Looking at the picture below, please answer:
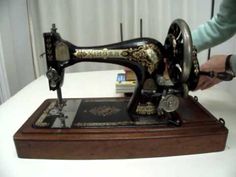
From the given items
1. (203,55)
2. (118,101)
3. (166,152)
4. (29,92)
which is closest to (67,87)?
(29,92)

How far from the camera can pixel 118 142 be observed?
70 cm

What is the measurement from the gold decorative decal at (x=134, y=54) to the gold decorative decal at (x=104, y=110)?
0.58 ft

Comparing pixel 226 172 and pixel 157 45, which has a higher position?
pixel 157 45

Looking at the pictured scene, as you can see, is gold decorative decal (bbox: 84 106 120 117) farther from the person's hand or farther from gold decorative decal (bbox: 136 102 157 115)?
the person's hand

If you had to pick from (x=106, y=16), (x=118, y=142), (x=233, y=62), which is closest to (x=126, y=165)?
(x=118, y=142)

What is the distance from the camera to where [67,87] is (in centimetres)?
123

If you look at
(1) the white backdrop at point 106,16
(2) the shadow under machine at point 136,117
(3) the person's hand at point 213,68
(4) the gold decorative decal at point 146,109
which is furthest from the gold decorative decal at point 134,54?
(1) the white backdrop at point 106,16

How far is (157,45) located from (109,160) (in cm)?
36

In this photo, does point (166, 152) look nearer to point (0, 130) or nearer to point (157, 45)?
point (157, 45)

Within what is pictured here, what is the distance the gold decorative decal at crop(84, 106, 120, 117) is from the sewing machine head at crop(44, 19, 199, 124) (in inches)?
2.3

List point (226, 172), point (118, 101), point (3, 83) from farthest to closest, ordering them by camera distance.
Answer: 1. point (3, 83)
2. point (118, 101)
3. point (226, 172)

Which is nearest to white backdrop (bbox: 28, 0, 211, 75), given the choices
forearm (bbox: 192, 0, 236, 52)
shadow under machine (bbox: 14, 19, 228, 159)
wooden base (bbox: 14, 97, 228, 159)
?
forearm (bbox: 192, 0, 236, 52)

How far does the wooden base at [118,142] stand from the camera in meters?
0.70

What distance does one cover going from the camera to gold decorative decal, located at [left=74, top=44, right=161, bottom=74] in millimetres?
778
